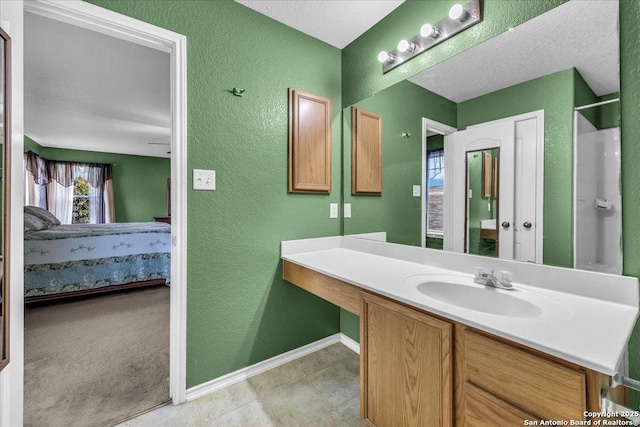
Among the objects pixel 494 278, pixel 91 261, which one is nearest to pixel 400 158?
pixel 494 278

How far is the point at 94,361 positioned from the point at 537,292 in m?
2.72

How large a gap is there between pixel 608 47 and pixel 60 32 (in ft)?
10.2

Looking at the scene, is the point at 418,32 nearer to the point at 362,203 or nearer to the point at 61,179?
the point at 362,203

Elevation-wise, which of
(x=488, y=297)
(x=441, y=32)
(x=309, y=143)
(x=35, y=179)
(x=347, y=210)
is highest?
(x=441, y=32)

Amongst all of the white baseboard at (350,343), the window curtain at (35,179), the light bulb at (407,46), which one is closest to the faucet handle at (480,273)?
the white baseboard at (350,343)

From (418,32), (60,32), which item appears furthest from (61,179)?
(418,32)

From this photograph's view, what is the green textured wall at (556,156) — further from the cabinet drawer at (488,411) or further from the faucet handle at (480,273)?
the cabinet drawer at (488,411)

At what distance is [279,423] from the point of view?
1400 mm

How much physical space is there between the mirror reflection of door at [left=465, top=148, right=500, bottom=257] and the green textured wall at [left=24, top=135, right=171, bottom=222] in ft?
23.6

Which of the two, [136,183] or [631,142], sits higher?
[136,183]

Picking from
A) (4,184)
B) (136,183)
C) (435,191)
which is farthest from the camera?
(136,183)

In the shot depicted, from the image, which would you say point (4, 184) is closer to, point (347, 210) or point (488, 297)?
point (347, 210)

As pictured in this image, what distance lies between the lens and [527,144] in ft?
3.94

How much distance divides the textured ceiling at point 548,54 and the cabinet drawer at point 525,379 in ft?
3.37
